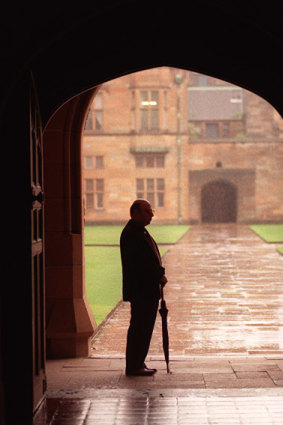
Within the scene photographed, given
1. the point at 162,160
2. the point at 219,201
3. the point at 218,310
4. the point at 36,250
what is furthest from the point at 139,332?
the point at 219,201

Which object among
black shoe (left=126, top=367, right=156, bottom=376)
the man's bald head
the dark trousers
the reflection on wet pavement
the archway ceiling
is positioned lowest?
the reflection on wet pavement

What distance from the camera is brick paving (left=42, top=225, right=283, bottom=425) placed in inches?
176

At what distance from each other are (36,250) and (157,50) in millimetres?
2011

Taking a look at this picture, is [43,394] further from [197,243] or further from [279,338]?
[197,243]

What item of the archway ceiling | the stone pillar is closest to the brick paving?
the stone pillar

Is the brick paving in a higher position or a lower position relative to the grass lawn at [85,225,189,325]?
higher

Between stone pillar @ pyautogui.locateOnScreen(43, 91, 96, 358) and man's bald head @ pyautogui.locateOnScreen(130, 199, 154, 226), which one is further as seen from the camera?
stone pillar @ pyautogui.locateOnScreen(43, 91, 96, 358)

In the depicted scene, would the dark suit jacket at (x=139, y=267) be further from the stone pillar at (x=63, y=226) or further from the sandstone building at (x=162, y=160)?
the sandstone building at (x=162, y=160)

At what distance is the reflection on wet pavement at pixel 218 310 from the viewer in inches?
283

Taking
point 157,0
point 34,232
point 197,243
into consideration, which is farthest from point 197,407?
point 197,243

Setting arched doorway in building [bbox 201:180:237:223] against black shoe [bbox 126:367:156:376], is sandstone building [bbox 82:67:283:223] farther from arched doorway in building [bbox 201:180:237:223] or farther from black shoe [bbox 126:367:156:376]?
black shoe [bbox 126:367:156:376]

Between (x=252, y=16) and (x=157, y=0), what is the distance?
1.15 m

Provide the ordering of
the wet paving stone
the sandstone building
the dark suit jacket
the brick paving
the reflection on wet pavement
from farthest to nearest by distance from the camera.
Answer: the sandstone building, the reflection on wet pavement, the dark suit jacket, the brick paving, the wet paving stone

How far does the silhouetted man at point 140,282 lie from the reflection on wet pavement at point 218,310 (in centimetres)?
115
